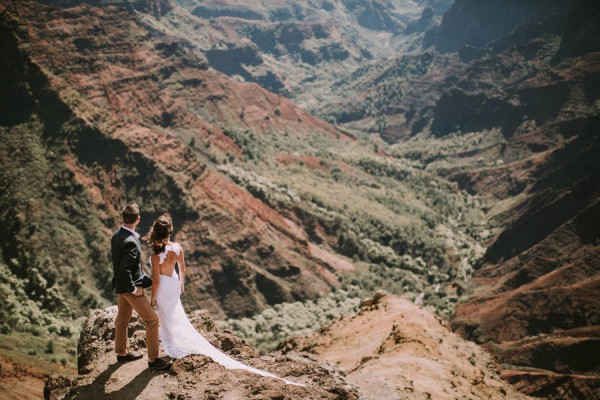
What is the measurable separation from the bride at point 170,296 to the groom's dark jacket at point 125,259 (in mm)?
298

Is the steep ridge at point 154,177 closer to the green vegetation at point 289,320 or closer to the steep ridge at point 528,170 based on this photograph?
the green vegetation at point 289,320

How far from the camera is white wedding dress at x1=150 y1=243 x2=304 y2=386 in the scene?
28.8 feet

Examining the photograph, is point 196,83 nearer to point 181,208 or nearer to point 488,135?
point 181,208

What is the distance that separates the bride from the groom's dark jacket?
298mm

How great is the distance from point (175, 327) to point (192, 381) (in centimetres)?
100

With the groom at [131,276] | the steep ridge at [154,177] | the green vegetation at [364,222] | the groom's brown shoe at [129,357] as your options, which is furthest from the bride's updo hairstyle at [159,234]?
the steep ridge at [154,177]

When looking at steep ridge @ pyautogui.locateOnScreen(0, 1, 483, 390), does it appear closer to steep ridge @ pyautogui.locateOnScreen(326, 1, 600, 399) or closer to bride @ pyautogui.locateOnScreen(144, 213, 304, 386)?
steep ridge @ pyautogui.locateOnScreen(326, 1, 600, 399)

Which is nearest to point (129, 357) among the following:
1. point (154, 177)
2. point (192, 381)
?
point (192, 381)

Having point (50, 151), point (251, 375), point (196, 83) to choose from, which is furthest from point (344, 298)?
point (196, 83)

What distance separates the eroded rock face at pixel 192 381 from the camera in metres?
8.74

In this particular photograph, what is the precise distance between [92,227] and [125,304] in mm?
32366

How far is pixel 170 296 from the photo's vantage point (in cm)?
884

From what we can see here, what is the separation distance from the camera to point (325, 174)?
82.8 metres

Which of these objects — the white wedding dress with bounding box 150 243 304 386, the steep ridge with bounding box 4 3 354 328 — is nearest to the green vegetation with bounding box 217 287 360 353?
the steep ridge with bounding box 4 3 354 328
